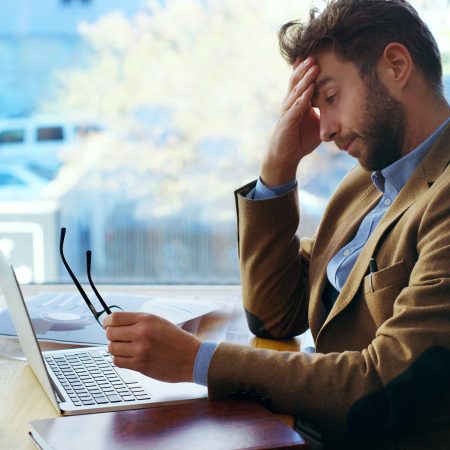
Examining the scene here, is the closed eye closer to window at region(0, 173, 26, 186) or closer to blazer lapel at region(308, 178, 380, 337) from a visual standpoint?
blazer lapel at region(308, 178, 380, 337)

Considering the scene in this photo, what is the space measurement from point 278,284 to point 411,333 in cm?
50

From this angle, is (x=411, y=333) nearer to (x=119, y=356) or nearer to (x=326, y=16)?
(x=119, y=356)

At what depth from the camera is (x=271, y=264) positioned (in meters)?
1.40

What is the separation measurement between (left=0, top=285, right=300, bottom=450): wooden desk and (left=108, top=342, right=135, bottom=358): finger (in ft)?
0.36

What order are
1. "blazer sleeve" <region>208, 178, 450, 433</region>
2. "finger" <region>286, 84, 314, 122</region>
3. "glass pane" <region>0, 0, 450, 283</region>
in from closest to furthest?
"blazer sleeve" <region>208, 178, 450, 433</region> → "finger" <region>286, 84, 314, 122</region> → "glass pane" <region>0, 0, 450, 283</region>

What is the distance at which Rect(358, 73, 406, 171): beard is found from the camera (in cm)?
120

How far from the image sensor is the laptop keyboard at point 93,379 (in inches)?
39.4

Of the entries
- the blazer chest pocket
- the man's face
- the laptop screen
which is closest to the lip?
the man's face

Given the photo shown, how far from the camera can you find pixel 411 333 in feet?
3.07

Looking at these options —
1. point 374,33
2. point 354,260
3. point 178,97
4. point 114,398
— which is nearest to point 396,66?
point 374,33

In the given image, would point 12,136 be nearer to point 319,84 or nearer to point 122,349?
point 319,84

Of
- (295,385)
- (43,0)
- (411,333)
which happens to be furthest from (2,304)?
(43,0)

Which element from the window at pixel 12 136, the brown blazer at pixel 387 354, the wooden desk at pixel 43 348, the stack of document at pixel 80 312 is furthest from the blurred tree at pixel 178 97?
the brown blazer at pixel 387 354

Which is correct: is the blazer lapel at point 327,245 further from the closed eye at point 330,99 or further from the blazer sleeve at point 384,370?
the blazer sleeve at point 384,370
